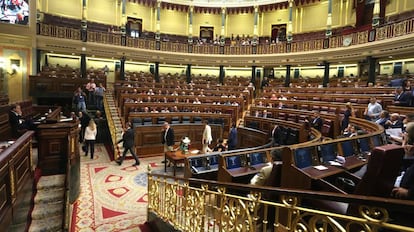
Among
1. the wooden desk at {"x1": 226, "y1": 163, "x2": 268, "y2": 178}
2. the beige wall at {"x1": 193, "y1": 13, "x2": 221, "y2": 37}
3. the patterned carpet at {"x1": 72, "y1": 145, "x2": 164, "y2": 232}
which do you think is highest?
the beige wall at {"x1": 193, "y1": 13, "x2": 221, "y2": 37}

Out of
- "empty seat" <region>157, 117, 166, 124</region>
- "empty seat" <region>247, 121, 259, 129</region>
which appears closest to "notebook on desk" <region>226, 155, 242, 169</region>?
"empty seat" <region>247, 121, 259, 129</region>

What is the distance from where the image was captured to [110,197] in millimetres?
5250

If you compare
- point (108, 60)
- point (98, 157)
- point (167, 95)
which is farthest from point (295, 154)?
point (108, 60)

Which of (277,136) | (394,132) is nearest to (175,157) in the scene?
(277,136)

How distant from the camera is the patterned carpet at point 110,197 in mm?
4266

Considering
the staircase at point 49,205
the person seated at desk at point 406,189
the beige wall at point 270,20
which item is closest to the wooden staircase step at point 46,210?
the staircase at point 49,205

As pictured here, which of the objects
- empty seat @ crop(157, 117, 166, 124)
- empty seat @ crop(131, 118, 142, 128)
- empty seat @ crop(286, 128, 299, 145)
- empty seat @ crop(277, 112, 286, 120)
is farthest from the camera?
empty seat @ crop(157, 117, 166, 124)

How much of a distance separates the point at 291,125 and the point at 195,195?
599 cm

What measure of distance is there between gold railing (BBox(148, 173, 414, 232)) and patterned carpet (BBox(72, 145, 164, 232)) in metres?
0.60

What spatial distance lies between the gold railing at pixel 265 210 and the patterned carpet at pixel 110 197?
598 mm

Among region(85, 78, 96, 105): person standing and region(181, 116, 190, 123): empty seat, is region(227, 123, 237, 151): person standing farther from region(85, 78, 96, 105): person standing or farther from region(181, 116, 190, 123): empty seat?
region(85, 78, 96, 105): person standing

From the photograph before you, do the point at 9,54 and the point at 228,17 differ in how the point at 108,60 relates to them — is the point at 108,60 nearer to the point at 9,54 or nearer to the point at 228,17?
the point at 9,54

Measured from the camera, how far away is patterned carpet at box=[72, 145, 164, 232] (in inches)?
168

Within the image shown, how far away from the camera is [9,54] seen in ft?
37.9
